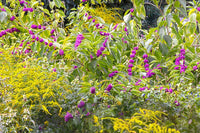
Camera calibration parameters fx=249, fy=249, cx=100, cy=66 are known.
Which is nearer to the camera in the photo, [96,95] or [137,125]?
[137,125]

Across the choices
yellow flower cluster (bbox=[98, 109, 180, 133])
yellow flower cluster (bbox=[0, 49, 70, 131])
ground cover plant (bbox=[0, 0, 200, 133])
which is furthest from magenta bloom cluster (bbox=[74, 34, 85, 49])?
yellow flower cluster (bbox=[98, 109, 180, 133])

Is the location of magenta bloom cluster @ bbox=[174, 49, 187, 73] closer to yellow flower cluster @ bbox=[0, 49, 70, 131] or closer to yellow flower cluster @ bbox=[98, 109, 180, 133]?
yellow flower cluster @ bbox=[98, 109, 180, 133]

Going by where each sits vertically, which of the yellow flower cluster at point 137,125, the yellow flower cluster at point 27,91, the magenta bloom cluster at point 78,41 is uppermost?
the magenta bloom cluster at point 78,41

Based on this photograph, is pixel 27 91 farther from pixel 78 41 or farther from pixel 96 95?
pixel 78 41

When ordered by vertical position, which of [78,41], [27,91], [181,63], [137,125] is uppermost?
[78,41]

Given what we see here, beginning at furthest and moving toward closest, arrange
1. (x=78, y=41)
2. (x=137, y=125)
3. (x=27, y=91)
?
(x=78, y=41), (x=27, y=91), (x=137, y=125)

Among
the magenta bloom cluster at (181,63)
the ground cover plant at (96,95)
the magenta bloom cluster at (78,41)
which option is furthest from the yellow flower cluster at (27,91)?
the magenta bloom cluster at (181,63)

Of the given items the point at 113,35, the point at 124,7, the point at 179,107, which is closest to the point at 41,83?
the point at 113,35

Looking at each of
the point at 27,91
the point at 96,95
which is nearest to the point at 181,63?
the point at 96,95

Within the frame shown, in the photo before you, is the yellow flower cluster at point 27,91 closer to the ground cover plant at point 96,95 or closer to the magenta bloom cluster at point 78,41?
the ground cover plant at point 96,95

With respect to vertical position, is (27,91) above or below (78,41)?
below

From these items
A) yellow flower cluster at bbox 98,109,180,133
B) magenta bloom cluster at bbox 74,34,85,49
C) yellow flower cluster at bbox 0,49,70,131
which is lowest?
yellow flower cluster at bbox 98,109,180,133

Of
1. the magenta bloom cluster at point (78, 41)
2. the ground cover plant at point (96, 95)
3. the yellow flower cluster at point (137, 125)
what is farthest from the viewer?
the magenta bloom cluster at point (78, 41)

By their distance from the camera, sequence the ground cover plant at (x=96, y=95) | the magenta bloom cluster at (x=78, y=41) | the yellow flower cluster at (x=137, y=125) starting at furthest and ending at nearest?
the magenta bloom cluster at (x=78, y=41)
the ground cover plant at (x=96, y=95)
the yellow flower cluster at (x=137, y=125)
